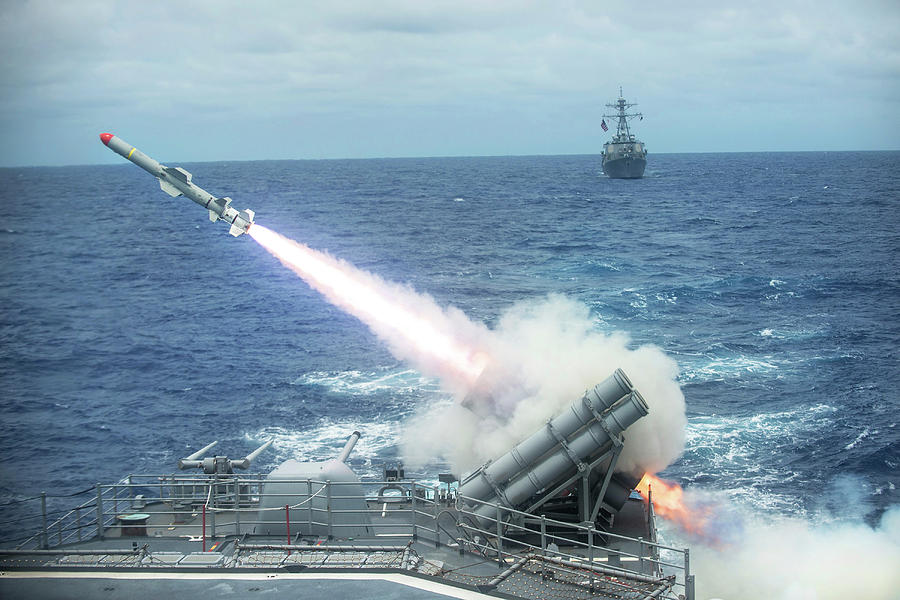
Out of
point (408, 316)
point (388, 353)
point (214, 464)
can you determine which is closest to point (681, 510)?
point (408, 316)

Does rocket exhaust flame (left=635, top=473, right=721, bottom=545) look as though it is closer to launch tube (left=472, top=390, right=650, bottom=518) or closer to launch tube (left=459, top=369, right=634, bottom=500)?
launch tube (left=472, top=390, right=650, bottom=518)

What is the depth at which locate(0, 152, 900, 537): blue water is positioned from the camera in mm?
35562

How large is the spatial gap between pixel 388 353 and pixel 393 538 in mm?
30879

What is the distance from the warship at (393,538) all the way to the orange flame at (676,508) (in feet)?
20.4

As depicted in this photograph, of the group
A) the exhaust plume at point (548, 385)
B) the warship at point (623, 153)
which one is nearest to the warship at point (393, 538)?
the exhaust plume at point (548, 385)

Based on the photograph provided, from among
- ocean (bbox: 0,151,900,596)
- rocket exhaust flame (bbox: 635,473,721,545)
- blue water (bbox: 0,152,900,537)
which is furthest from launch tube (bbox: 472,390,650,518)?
blue water (bbox: 0,152,900,537)

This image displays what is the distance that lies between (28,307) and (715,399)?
50358 millimetres

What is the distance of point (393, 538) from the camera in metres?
19.9

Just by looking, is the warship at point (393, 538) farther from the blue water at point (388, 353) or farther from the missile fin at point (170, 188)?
the blue water at point (388, 353)

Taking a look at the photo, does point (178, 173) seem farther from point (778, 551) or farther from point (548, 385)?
point (778, 551)

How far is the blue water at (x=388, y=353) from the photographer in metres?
35.6

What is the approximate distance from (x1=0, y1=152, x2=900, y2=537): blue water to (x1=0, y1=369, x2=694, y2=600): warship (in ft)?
41.3

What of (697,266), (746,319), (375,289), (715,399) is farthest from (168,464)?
(697,266)

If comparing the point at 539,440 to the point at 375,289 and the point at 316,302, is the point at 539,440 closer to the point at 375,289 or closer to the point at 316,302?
the point at 375,289
